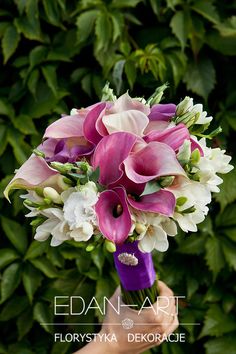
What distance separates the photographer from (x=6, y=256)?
1.87 m

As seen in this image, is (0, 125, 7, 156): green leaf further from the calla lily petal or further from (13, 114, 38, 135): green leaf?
the calla lily petal

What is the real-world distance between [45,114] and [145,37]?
39 centimetres

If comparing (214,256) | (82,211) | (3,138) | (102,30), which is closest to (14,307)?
(3,138)

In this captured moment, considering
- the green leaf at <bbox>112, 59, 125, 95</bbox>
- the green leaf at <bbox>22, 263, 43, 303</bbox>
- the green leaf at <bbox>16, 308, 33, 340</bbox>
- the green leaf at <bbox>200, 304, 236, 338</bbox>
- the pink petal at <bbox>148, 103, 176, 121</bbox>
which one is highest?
the pink petal at <bbox>148, 103, 176, 121</bbox>

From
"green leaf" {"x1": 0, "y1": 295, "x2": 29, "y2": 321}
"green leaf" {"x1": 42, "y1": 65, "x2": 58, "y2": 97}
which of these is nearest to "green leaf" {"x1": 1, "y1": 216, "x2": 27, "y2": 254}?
"green leaf" {"x1": 0, "y1": 295, "x2": 29, "y2": 321}

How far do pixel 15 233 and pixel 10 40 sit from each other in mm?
558

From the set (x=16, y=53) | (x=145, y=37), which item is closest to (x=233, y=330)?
(x=145, y=37)

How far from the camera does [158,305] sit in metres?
1.21

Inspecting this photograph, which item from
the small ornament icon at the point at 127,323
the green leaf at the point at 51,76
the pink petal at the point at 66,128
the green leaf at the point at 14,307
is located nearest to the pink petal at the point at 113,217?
the pink petal at the point at 66,128

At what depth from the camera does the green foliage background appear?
1.84m

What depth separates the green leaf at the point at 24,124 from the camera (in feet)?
6.00

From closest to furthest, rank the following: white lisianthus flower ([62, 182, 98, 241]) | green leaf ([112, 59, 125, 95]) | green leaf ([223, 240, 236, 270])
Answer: white lisianthus flower ([62, 182, 98, 241])
green leaf ([112, 59, 125, 95])
green leaf ([223, 240, 236, 270])

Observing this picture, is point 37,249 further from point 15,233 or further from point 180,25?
point 180,25

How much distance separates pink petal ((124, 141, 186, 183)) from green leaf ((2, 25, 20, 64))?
36.9 inches
